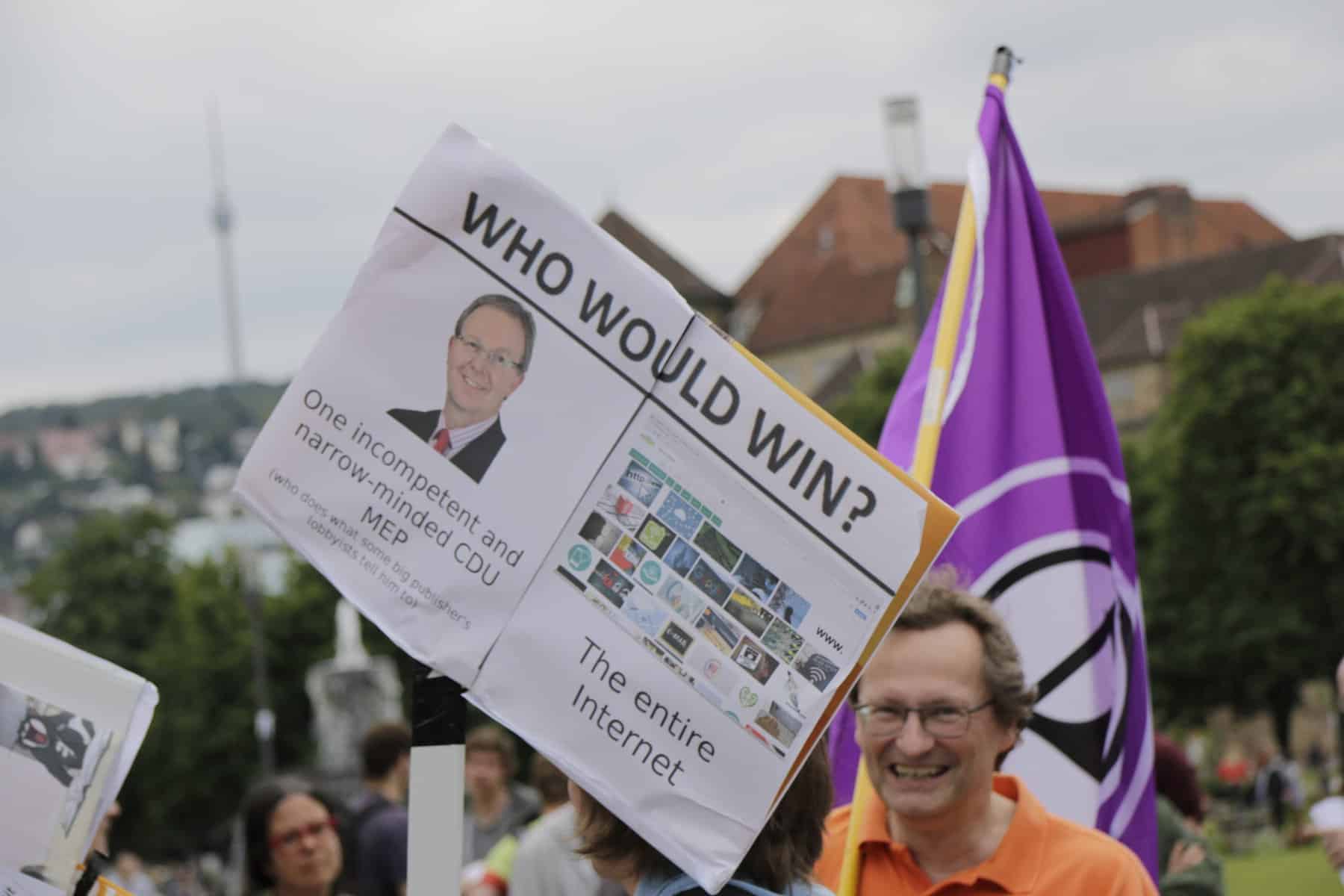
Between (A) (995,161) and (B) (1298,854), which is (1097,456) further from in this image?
(B) (1298,854)

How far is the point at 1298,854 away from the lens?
2628 cm

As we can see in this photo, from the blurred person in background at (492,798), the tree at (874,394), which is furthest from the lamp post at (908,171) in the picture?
the tree at (874,394)

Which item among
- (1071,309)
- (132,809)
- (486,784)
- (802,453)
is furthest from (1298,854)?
(132,809)

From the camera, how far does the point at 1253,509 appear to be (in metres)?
44.8

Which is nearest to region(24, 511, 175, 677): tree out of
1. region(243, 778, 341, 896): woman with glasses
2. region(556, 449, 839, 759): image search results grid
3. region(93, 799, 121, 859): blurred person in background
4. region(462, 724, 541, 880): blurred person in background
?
region(462, 724, 541, 880): blurred person in background

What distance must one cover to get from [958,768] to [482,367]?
1.38m

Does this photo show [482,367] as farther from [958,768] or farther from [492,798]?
[492,798]

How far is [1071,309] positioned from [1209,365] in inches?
1721

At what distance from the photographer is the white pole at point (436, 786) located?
8.20ft

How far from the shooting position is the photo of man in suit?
8.57ft

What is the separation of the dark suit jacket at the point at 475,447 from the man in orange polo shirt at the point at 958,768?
3.97 ft

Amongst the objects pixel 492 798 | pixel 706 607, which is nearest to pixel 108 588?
pixel 492 798

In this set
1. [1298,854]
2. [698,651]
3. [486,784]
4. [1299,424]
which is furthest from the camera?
[1299,424]

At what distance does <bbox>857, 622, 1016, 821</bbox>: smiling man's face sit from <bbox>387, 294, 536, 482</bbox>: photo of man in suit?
3.97ft
